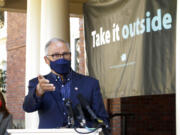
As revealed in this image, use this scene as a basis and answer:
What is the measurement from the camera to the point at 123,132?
10.0m

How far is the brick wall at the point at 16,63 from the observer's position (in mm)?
16094

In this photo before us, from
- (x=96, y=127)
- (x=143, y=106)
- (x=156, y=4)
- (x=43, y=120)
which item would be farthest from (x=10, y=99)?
(x=96, y=127)

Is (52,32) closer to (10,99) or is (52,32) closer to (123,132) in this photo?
(123,132)

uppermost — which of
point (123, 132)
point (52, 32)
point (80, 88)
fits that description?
point (52, 32)

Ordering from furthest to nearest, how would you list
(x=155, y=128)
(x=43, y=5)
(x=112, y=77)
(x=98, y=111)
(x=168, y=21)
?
(x=155, y=128) → (x=43, y=5) → (x=112, y=77) → (x=168, y=21) → (x=98, y=111)

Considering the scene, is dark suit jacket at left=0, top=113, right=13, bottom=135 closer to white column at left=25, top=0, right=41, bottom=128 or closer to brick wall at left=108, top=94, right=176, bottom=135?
white column at left=25, top=0, right=41, bottom=128

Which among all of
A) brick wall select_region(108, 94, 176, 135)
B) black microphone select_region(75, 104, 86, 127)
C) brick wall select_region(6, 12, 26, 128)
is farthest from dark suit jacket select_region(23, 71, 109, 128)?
brick wall select_region(6, 12, 26, 128)

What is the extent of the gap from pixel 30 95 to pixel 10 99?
42.1ft

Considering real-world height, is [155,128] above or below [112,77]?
below

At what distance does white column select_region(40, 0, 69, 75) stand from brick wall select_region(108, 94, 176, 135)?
3313mm

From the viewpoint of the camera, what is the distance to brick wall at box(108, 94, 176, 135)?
32.3 feet

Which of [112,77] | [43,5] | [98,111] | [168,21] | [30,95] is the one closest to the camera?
[30,95]

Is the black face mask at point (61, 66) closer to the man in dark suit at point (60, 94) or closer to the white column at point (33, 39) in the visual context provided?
the man in dark suit at point (60, 94)

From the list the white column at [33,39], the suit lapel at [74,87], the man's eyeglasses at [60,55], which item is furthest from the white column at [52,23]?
the man's eyeglasses at [60,55]
